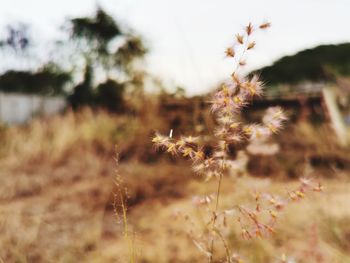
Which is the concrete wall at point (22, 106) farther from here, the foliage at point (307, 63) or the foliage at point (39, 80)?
the foliage at point (307, 63)

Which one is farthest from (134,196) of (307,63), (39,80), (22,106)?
(39,80)

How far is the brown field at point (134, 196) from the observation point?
8.56 feet

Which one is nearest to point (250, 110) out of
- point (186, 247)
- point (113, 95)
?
point (186, 247)

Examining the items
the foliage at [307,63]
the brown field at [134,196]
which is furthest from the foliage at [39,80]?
the foliage at [307,63]

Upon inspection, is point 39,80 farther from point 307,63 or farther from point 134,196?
point 134,196

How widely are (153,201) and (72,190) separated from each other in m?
1.27

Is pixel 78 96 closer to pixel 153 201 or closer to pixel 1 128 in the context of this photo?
pixel 1 128

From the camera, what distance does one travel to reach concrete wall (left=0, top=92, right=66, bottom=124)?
1552 cm

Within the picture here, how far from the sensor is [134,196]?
466 centimetres

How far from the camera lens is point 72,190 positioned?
4.98 m

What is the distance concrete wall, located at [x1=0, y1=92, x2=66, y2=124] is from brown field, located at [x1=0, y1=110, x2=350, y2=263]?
22.9 feet

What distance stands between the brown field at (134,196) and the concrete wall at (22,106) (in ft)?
22.9

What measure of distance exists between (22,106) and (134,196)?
532 inches

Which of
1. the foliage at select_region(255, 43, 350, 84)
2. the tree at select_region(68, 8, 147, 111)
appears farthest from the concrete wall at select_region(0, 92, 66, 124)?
the foliage at select_region(255, 43, 350, 84)
